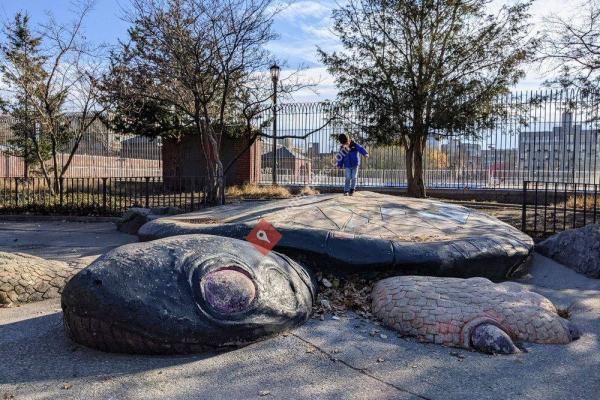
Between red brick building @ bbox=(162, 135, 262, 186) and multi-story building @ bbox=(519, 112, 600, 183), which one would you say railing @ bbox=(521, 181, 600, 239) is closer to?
multi-story building @ bbox=(519, 112, 600, 183)

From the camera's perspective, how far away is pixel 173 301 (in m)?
3.37

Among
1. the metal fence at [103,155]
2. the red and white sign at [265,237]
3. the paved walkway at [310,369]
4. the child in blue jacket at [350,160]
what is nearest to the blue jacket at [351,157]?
the child in blue jacket at [350,160]

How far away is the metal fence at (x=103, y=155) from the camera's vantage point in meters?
19.6

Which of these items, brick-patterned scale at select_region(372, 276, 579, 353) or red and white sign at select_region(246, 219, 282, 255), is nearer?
brick-patterned scale at select_region(372, 276, 579, 353)

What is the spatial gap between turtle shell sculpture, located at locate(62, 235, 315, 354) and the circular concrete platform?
112 cm

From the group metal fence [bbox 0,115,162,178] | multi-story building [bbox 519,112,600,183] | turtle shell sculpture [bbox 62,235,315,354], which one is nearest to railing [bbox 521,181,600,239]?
multi-story building [bbox 519,112,600,183]

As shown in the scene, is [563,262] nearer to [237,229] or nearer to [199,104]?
[237,229]

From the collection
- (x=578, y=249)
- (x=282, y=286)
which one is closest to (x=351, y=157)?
(x=578, y=249)

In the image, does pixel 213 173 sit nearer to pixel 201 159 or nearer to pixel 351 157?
pixel 351 157

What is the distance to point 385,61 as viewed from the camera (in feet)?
42.9

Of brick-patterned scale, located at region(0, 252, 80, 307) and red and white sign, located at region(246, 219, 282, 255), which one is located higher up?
red and white sign, located at region(246, 219, 282, 255)

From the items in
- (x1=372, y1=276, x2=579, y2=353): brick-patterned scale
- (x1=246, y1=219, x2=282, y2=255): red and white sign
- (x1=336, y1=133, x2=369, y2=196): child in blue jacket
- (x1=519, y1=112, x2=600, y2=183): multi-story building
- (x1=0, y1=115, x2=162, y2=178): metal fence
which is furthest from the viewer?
(x1=0, y1=115, x2=162, y2=178): metal fence

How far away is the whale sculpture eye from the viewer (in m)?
3.48

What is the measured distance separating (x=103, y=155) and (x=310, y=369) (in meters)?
19.8
